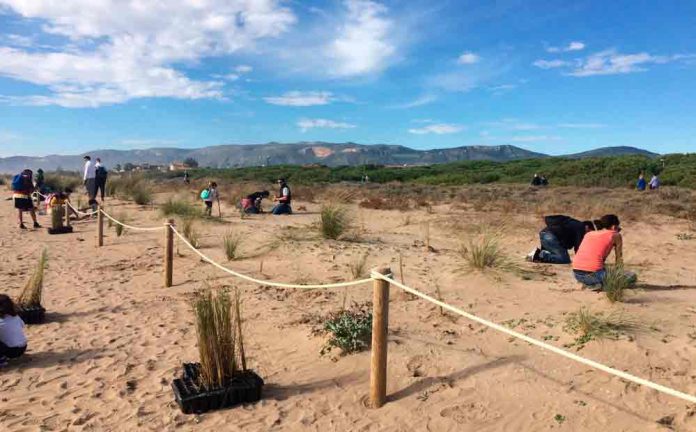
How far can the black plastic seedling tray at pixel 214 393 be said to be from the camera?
3.74 meters

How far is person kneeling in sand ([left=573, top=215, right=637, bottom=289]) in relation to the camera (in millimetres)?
6047

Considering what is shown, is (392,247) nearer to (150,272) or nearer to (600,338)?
(150,272)

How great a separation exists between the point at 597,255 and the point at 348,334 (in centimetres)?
320

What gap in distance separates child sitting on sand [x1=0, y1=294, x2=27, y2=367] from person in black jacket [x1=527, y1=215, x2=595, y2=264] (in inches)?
268

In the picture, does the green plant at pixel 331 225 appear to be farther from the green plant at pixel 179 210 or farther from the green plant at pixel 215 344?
the green plant at pixel 215 344

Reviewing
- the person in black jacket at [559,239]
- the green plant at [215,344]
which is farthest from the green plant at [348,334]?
the person in black jacket at [559,239]

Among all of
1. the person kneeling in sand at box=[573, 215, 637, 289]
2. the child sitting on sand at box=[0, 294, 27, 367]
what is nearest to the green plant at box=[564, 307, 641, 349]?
the person kneeling in sand at box=[573, 215, 637, 289]

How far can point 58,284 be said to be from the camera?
7.64 metres

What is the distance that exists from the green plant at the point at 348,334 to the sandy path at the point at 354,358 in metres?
0.13

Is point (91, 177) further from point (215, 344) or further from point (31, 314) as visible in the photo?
point (215, 344)

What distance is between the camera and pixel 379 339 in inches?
141

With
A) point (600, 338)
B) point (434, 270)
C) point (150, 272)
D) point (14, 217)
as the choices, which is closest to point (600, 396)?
point (600, 338)

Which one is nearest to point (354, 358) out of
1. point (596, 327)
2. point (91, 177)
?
point (596, 327)

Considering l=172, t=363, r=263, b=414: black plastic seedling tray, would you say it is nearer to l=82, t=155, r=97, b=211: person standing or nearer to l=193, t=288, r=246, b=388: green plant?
l=193, t=288, r=246, b=388: green plant
